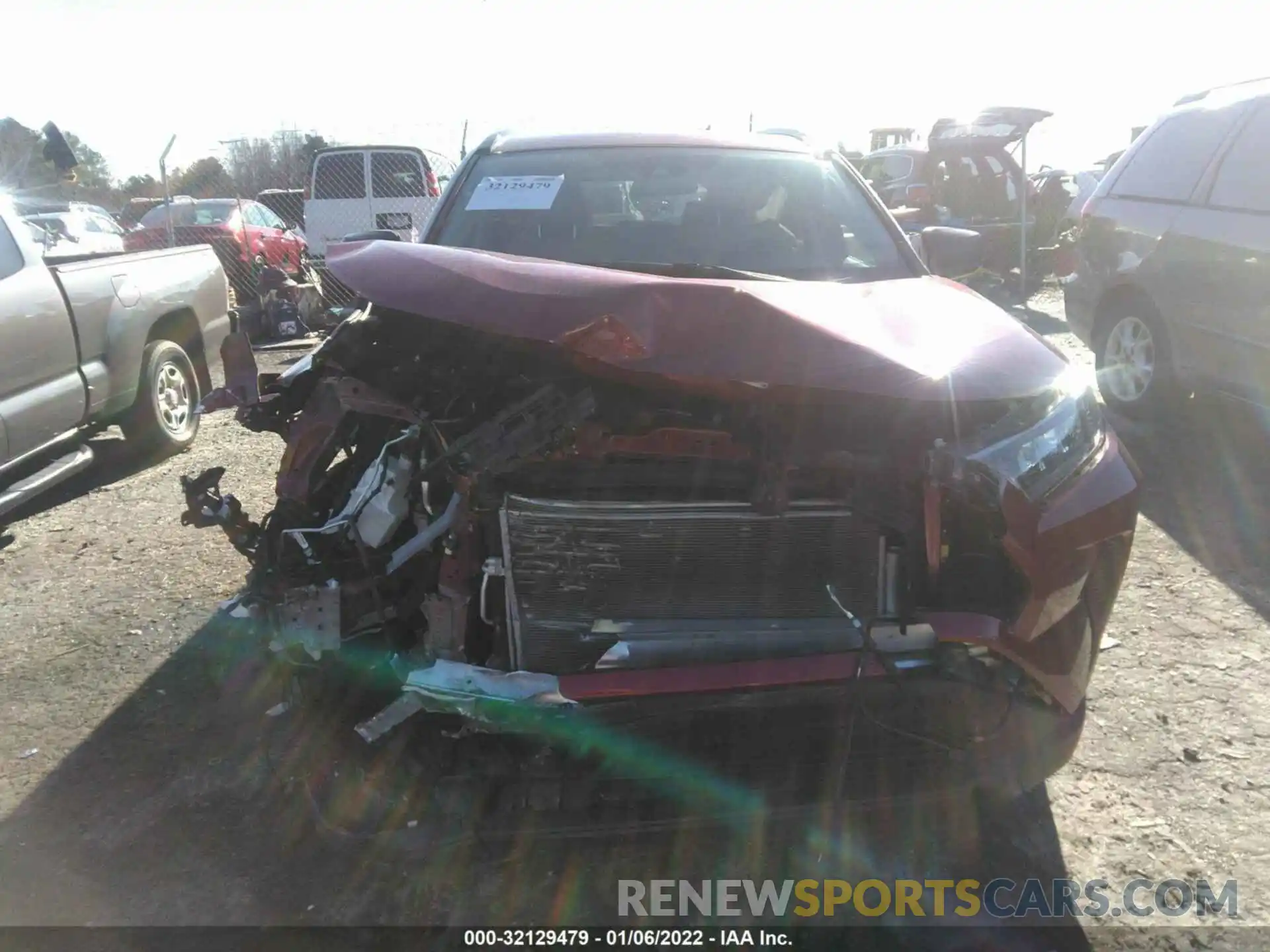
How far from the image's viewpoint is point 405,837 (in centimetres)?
191

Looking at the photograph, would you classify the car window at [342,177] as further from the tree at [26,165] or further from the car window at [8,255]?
the car window at [8,255]

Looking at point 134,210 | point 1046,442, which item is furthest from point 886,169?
point 134,210

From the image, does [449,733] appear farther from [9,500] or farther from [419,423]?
[9,500]

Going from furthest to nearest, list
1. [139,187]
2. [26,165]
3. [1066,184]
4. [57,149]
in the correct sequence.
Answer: [139,187], [1066,184], [26,165], [57,149]

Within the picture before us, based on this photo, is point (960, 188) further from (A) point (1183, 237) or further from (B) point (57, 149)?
(B) point (57, 149)

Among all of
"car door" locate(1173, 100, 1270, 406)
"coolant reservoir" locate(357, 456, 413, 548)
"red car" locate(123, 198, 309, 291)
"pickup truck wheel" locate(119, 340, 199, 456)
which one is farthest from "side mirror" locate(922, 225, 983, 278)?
"red car" locate(123, 198, 309, 291)

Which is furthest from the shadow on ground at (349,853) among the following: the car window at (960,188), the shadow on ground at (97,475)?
the car window at (960,188)

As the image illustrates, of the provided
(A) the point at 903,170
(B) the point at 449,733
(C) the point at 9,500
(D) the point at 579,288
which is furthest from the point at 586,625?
(A) the point at 903,170

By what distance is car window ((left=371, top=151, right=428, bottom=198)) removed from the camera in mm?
12398

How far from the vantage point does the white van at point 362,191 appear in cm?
1233

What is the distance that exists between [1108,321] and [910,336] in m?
4.77

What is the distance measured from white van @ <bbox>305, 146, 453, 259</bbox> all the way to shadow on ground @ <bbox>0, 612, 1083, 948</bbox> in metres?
10.8

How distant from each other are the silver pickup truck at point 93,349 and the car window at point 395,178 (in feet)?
21.2

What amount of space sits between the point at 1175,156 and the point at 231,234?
11660mm
